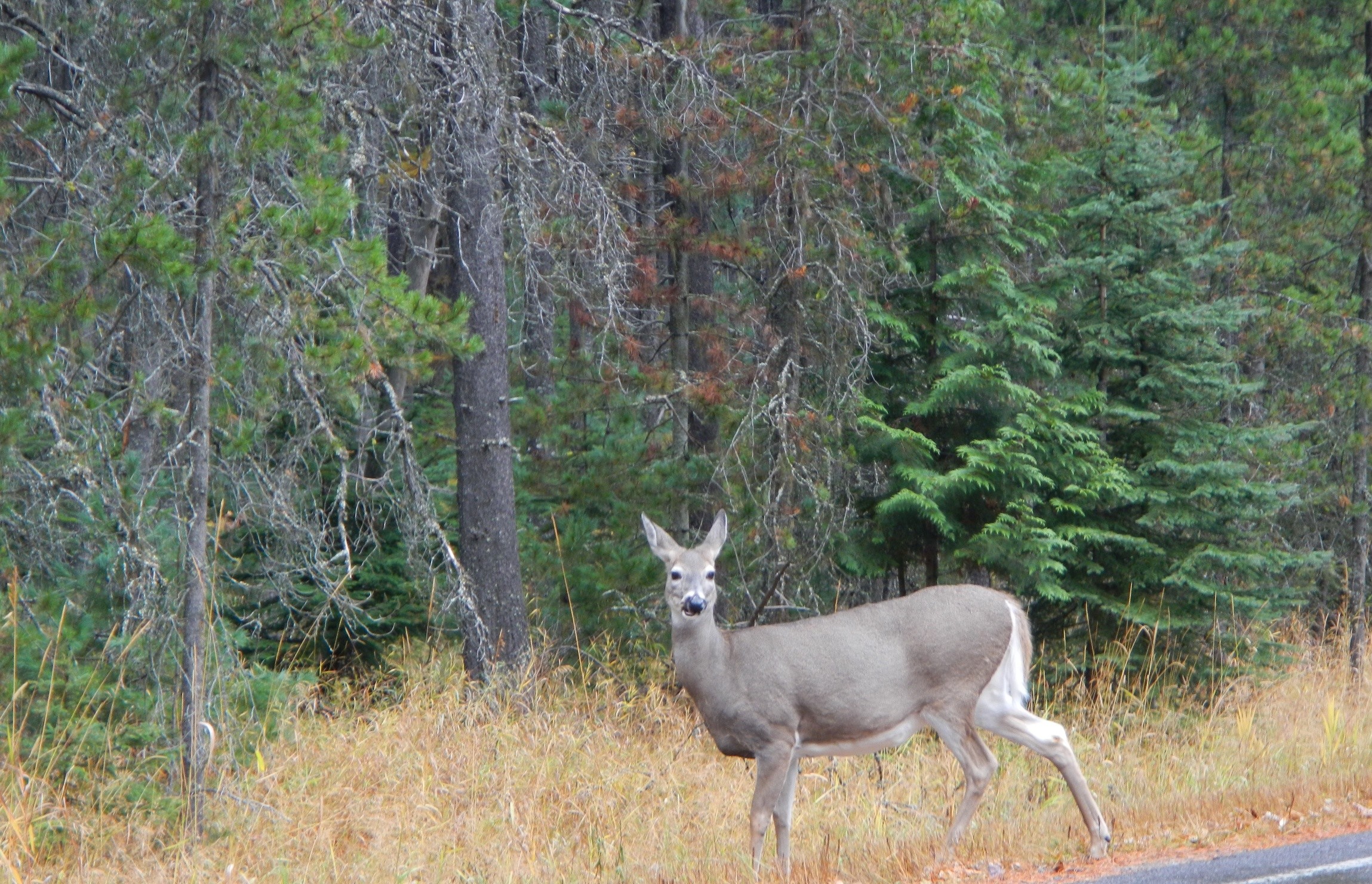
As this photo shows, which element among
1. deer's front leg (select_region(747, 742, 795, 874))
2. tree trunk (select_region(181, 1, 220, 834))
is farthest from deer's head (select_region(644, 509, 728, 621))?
tree trunk (select_region(181, 1, 220, 834))

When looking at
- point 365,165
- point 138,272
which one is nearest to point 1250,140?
point 365,165

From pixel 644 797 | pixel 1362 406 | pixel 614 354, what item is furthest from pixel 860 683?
pixel 1362 406

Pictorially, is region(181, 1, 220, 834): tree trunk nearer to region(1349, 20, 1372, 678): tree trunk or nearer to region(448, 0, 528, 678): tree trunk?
region(448, 0, 528, 678): tree trunk

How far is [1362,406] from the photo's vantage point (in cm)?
1311

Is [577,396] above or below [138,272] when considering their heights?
below

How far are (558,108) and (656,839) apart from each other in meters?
7.25

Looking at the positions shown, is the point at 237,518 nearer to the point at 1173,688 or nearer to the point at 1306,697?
the point at 1173,688

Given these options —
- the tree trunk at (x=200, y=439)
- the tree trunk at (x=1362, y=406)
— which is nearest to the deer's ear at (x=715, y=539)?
the tree trunk at (x=200, y=439)

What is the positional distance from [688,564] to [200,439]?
2.60m

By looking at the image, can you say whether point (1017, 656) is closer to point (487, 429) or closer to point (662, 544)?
point (662, 544)

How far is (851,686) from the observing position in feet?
23.1

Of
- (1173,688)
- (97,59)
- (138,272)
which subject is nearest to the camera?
(138,272)

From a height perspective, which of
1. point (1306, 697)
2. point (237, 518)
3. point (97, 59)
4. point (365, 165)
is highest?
point (97, 59)

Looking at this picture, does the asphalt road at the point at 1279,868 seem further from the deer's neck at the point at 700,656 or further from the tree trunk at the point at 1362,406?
the tree trunk at the point at 1362,406
